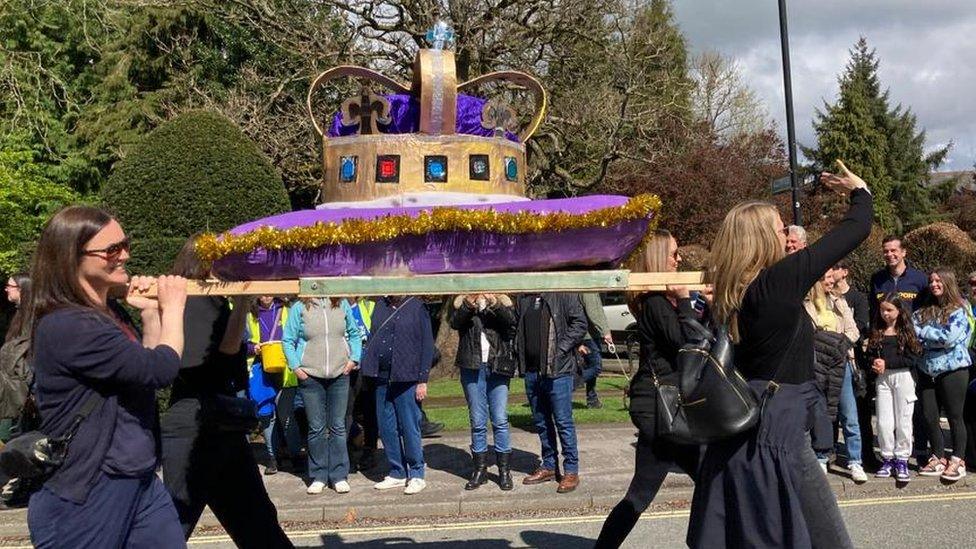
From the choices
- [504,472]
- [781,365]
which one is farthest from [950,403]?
[781,365]

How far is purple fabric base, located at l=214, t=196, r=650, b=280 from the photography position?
147 inches

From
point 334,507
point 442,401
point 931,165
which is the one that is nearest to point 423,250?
point 334,507

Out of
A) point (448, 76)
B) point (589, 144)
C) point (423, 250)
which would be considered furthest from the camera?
point (589, 144)

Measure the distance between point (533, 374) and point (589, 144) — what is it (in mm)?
10967

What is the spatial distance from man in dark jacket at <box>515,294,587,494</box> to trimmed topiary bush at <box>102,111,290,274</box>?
15.2ft

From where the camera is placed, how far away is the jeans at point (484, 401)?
8008 millimetres

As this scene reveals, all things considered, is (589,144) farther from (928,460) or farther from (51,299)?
(51,299)

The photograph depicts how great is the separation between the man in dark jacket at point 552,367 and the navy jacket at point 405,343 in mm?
862

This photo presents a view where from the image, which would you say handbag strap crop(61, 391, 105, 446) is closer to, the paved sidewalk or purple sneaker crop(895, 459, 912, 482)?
the paved sidewalk

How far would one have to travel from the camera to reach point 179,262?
4328 millimetres

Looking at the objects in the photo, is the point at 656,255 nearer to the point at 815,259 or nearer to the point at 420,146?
the point at 815,259

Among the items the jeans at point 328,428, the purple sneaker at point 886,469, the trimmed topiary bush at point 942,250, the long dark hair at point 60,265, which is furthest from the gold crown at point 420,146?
the trimmed topiary bush at point 942,250

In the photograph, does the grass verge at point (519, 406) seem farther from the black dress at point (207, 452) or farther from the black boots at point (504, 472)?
the black dress at point (207, 452)

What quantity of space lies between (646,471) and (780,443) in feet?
4.84
